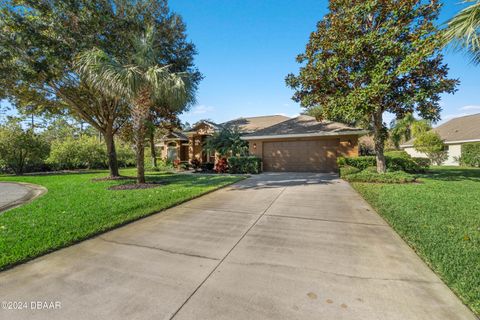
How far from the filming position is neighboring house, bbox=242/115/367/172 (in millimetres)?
14188

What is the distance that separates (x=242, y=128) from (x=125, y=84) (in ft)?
42.2

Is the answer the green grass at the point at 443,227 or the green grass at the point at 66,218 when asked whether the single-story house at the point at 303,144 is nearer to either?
the green grass at the point at 443,227

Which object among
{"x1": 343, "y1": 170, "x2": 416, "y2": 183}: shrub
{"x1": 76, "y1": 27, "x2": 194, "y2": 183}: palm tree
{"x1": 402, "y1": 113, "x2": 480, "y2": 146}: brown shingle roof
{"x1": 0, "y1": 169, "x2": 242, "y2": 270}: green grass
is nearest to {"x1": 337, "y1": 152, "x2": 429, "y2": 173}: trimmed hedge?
{"x1": 343, "y1": 170, "x2": 416, "y2": 183}: shrub

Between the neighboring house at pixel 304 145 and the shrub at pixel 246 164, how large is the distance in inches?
68.7

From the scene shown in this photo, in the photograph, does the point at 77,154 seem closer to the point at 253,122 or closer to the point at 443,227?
the point at 253,122

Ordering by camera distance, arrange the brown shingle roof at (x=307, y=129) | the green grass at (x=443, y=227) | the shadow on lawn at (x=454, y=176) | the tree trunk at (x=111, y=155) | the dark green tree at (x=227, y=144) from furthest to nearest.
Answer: the dark green tree at (x=227, y=144), the brown shingle roof at (x=307, y=129), the tree trunk at (x=111, y=155), the shadow on lawn at (x=454, y=176), the green grass at (x=443, y=227)

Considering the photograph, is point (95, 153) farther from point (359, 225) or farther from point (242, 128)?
point (359, 225)

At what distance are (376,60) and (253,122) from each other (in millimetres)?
13337

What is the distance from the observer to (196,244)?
363 centimetres

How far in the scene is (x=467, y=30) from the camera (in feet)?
15.3

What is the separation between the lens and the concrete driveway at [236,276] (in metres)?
2.10

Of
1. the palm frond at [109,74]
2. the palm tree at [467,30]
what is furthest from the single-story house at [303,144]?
the palm frond at [109,74]

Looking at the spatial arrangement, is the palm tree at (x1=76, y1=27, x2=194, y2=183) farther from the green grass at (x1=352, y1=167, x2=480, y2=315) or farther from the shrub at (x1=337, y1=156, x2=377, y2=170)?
the shrub at (x1=337, y1=156, x2=377, y2=170)

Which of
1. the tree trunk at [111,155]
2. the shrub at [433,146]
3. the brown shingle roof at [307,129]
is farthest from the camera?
the shrub at [433,146]
